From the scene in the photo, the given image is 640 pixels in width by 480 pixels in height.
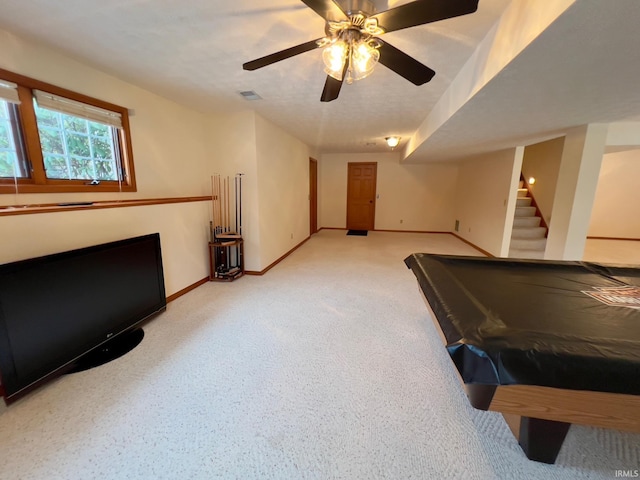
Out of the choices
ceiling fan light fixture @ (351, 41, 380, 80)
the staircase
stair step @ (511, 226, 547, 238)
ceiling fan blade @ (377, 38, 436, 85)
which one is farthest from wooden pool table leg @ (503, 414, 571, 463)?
stair step @ (511, 226, 547, 238)

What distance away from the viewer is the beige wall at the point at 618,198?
583cm

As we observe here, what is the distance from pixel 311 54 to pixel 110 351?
9.10ft

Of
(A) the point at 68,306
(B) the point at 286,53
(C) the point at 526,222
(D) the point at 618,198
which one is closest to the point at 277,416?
(A) the point at 68,306

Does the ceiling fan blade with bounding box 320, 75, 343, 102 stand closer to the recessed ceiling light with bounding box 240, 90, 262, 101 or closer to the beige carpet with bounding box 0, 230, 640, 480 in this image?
the recessed ceiling light with bounding box 240, 90, 262, 101

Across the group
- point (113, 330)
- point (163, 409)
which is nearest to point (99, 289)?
point (113, 330)

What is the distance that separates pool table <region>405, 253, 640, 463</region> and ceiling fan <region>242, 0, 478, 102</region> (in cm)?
130

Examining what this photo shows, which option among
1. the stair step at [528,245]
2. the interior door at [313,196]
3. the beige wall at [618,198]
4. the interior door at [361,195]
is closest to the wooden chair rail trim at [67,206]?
the interior door at [313,196]

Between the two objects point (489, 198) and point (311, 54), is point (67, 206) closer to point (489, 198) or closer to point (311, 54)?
point (311, 54)

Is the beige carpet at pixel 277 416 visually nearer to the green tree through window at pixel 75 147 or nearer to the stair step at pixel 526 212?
the green tree through window at pixel 75 147

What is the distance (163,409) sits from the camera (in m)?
1.55

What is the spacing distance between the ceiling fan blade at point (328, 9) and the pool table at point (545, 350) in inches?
59.3

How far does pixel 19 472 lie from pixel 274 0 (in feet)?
8.55

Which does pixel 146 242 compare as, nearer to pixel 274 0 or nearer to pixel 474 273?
pixel 274 0

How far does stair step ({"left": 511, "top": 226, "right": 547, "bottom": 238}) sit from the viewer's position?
5250 mm
